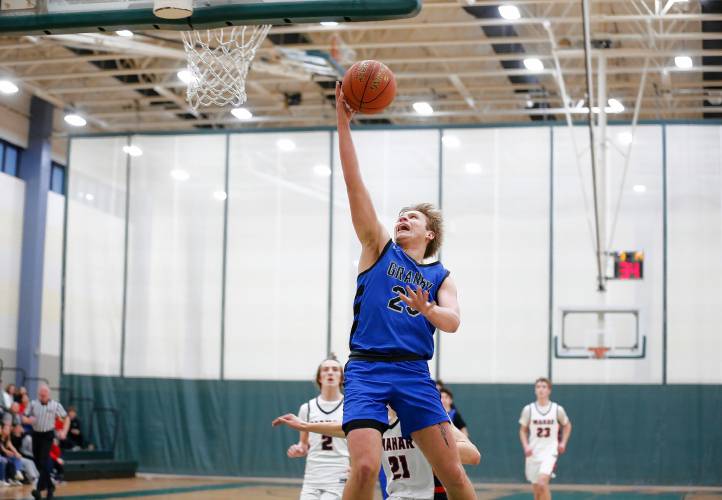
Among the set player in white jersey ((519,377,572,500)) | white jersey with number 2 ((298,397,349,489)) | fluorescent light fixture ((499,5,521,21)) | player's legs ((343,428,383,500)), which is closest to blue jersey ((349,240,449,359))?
player's legs ((343,428,383,500))

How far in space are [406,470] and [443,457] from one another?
67 centimetres

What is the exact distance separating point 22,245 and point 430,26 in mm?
13414

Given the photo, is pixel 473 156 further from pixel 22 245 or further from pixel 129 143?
pixel 22 245

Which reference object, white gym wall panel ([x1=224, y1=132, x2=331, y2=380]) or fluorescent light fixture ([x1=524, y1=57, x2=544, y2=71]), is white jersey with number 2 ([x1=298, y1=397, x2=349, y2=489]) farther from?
white gym wall panel ([x1=224, y1=132, x2=331, y2=380])

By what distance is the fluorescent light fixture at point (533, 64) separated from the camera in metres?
22.5

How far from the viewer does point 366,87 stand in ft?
19.2

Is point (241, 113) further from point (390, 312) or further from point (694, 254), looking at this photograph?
point (390, 312)

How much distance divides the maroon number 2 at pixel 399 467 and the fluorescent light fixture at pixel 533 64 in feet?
57.4

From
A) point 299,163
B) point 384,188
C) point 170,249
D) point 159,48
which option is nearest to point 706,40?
point 384,188

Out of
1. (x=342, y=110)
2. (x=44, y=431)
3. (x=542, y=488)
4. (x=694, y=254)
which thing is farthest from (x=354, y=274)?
(x=342, y=110)

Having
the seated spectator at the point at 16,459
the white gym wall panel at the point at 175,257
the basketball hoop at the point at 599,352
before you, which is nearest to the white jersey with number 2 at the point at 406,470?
the seated spectator at the point at 16,459

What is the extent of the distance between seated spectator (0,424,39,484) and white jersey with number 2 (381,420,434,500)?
1518 centimetres

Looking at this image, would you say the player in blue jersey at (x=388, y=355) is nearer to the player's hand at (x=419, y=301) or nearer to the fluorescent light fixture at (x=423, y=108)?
the player's hand at (x=419, y=301)

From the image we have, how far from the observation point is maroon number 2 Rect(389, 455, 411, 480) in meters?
5.88
